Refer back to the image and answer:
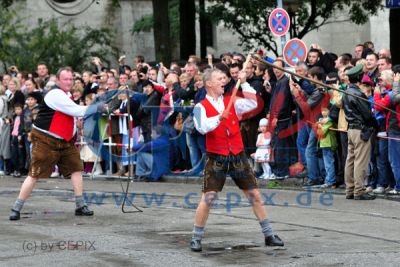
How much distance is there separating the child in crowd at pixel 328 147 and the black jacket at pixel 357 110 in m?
1.29

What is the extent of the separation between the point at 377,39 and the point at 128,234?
2862 centimetres

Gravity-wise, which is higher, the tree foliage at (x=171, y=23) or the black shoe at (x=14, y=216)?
the tree foliage at (x=171, y=23)

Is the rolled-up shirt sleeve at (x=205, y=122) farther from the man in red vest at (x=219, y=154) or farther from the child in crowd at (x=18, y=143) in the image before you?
the child in crowd at (x=18, y=143)

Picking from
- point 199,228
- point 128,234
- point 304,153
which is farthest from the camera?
point 304,153

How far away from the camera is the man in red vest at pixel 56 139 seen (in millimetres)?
13141

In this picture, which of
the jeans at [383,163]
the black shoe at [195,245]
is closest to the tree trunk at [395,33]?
the jeans at [383,163]

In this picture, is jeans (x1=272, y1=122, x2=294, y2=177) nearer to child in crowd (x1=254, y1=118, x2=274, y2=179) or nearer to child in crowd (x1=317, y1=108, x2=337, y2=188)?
child in crowd (x1=254, y1=118, x2=274, y2=179)

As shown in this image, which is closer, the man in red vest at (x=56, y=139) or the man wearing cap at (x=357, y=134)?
the man in red vest at (x=56, y=139)

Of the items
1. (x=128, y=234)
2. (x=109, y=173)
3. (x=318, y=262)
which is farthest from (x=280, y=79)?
(x=318, y=262)

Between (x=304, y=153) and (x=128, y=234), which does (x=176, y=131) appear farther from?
(x=128, y=234)

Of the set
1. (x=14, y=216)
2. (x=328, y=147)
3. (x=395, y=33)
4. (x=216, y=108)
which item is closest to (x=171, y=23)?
(x=395, y=33)

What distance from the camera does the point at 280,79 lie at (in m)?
17.2

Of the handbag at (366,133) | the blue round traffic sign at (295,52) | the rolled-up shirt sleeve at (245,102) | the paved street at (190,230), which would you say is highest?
the blue round traffic sign at (295,52)

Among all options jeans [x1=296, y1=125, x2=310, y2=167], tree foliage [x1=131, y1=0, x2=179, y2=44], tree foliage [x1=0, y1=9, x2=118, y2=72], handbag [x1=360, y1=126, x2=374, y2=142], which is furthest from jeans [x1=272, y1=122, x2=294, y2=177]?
tree foliage [x1=131, y1=0, x2=179, y2=44]
